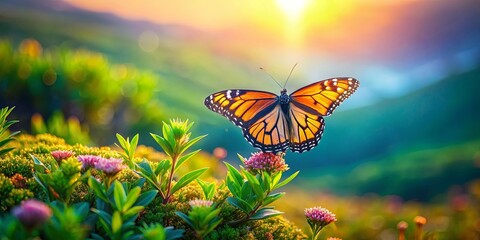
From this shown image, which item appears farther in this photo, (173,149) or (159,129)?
(159,129)

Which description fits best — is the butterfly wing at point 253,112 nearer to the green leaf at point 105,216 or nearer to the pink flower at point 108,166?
the pink flower at point 108,166

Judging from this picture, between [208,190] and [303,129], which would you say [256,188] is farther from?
[303,129]

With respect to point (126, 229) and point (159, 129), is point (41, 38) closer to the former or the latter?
point (159, 129)

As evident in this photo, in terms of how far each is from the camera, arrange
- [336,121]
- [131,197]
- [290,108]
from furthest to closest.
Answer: [336,121] → [290,108] → [131,197]

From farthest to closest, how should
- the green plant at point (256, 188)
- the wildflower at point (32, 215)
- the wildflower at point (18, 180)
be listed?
the wildflower at point (18, 180)
the green plant at point (256, 188)
the wildflower at point (32, 215)

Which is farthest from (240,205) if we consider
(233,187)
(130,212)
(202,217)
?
(130,212)

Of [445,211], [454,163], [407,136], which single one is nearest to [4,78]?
[445,211]

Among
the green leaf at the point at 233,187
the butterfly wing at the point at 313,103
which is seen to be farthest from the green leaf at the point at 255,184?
the butterfly wing at the point at 313,103
